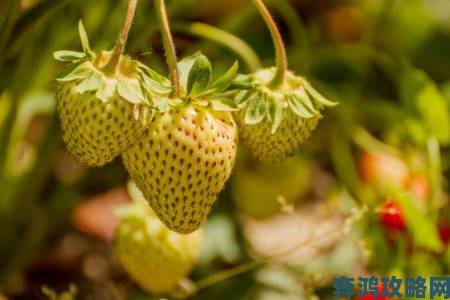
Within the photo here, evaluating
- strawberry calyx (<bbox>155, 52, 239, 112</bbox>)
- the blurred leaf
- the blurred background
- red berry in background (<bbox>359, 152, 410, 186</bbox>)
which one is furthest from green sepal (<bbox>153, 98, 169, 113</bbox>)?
red berry in background (<bbox>359, 152, 410, 186</bbox>)

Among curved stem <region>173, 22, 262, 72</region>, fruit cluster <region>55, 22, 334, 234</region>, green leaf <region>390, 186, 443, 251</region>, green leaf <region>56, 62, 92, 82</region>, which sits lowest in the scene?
green leaf <region>390, 186, 443, 251</region>

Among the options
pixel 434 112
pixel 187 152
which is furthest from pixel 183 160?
pixel 434 112

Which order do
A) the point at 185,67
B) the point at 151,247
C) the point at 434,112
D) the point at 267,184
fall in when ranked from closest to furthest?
the point at 185,67
the point at 151,247
the point at 434,112
the point at 267,184

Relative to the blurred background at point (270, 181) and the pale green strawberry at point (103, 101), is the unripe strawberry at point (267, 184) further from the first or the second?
the pale green strawberry at point (103, 101)

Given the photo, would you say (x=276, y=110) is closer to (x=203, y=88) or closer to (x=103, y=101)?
(x=203, y=88)

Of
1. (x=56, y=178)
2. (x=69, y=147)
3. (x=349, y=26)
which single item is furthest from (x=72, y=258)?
(x=349, y=26)

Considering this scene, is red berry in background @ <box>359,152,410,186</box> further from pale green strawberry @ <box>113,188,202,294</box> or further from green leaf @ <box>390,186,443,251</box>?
pale green strawberry @ <box>113,188,202,294</box>

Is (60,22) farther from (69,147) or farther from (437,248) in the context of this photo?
(437,248)
